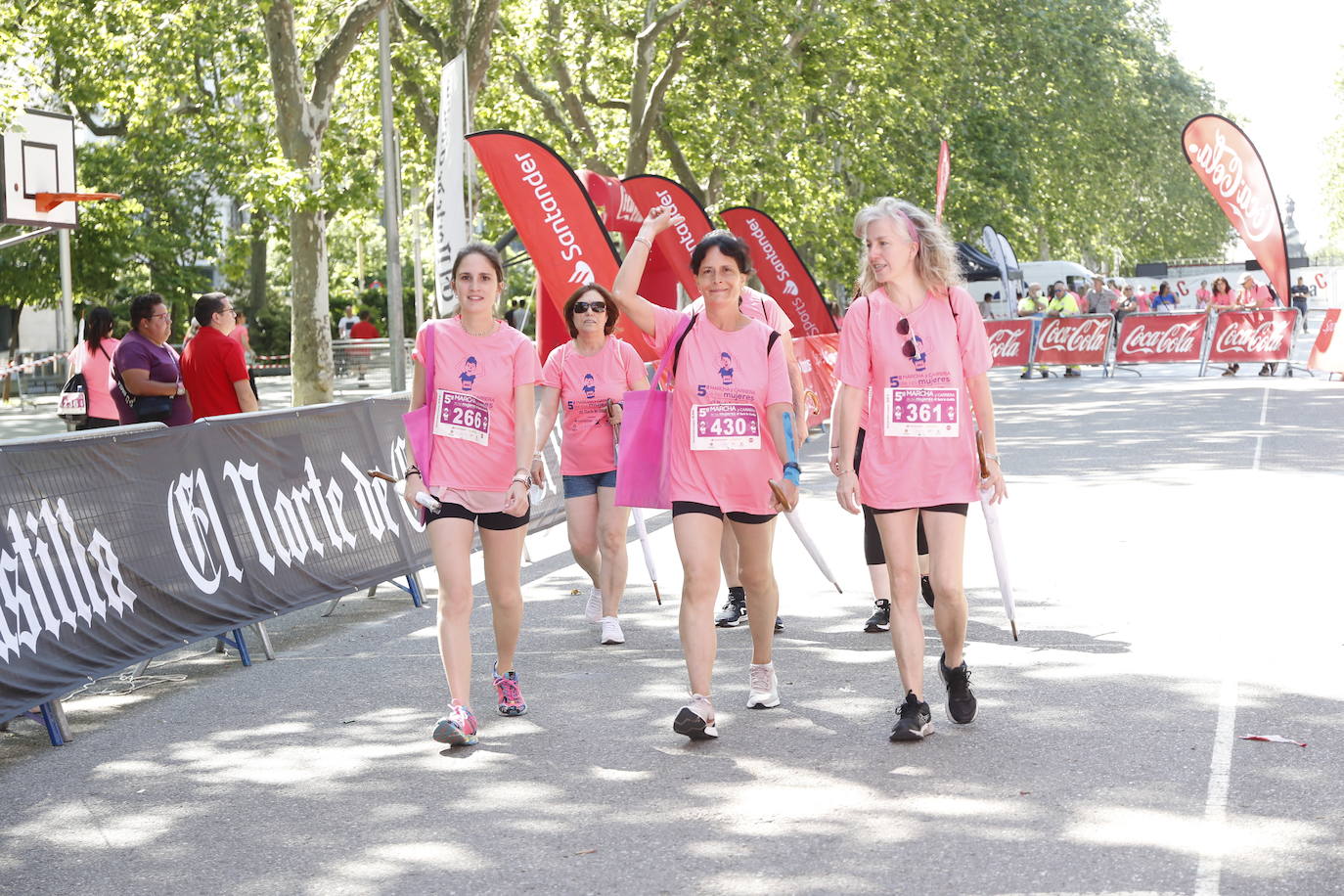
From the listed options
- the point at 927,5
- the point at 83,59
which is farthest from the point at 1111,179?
the point at 83,59

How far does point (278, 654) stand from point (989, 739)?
13.3 ft

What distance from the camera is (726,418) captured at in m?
6.28

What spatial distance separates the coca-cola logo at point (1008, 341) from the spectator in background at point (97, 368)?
22691 millimetres

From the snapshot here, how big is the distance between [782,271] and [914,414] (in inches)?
712

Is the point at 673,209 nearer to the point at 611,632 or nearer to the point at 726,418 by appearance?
the point at 611,632

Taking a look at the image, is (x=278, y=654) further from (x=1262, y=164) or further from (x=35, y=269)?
(x=35, y=269)

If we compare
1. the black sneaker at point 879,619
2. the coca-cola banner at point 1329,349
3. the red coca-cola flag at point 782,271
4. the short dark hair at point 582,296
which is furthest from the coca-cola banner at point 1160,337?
the short dark hair at point 582,296

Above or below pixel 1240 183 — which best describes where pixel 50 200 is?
below

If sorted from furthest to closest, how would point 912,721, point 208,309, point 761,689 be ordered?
1. point 208,309
2. point 761,689
3. point 912,721

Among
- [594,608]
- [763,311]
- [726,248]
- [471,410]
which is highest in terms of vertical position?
[726,248]

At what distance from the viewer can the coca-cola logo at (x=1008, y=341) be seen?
1308 inches

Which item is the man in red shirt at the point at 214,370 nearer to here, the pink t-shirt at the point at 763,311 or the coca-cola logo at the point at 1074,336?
the pink t-shirt at the point at 763,311

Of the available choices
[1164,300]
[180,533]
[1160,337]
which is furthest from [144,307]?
[1164,300]

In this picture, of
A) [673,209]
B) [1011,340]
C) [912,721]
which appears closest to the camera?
[912,721]
